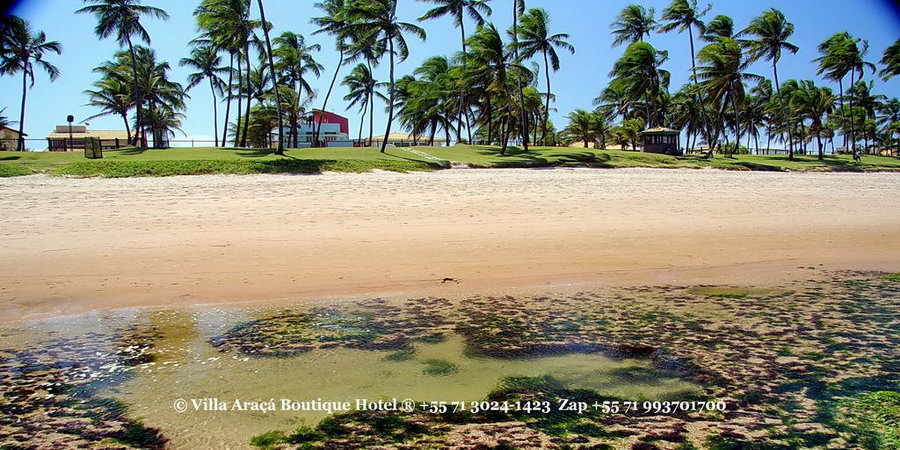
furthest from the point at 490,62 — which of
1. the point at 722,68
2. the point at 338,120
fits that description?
the point at 338,120

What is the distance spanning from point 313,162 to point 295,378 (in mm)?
19478

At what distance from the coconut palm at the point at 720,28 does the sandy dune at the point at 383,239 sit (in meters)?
32.6

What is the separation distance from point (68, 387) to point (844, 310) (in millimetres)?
7950

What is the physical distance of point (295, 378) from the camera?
422 cm

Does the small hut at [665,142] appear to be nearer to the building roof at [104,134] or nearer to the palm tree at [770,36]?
the palm tree at [770,36]

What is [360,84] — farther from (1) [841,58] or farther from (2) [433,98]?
(1) [841,58]

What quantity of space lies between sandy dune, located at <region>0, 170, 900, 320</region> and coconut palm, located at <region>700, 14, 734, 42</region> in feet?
107

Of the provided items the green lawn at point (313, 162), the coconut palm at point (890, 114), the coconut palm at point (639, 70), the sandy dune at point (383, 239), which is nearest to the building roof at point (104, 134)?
the green lawn at point (313, 162)

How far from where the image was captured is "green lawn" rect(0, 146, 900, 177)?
19.3m

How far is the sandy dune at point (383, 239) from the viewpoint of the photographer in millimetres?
7270

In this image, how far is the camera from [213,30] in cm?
3331

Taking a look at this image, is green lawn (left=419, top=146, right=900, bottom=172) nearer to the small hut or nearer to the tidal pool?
the small hut

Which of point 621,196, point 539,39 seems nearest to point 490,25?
point 539,39

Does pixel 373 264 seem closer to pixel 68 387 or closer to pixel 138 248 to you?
pixel 138 248
